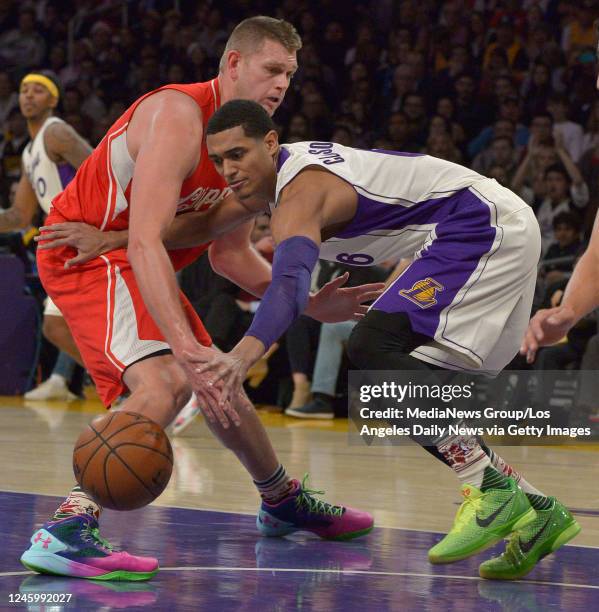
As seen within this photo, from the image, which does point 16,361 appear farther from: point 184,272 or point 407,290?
point 407,290

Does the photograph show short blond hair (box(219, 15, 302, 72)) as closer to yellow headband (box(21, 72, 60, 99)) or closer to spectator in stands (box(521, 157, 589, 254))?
yellow headband (box(21, 72, 60, 99))

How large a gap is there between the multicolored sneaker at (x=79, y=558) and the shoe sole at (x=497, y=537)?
0.85 metres

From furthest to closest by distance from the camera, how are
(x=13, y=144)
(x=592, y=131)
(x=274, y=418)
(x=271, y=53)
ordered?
(x=13, y=144) → (x=592, y=131) → (x=274, y=418) → (x=271, y=53)

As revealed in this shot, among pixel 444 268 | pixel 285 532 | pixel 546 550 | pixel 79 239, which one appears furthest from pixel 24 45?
pixel 546 550

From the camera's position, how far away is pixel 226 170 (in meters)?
3.87

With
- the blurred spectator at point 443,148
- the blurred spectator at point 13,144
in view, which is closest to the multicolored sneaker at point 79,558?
the blurred spectator at point 443,148

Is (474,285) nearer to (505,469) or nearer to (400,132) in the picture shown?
(505,469)

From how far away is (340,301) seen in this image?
4.50 metres

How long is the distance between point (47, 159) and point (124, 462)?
470 cm

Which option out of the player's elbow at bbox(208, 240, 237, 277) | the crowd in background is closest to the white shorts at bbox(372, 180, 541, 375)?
the player's elbow at bbox(208, 240, 237, 277)

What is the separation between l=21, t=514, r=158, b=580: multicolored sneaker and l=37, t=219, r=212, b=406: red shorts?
0.50 metres

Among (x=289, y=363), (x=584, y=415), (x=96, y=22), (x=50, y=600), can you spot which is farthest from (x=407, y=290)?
(x=96, y=22)

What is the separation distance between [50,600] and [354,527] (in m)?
1.42

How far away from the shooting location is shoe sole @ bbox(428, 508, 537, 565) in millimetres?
3779
